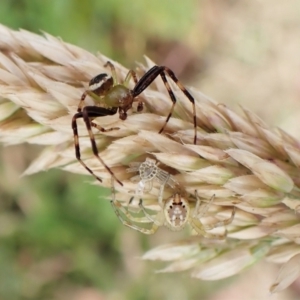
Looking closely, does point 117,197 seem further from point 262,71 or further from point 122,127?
point 262,71

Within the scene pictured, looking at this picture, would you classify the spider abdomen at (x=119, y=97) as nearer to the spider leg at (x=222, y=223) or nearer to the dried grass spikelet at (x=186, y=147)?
the dried grass spikelet at (x=186, y=147)

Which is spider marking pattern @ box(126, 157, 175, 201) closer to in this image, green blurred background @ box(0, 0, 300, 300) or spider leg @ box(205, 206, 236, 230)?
spider leg @ box(205, 206, 236, 230)

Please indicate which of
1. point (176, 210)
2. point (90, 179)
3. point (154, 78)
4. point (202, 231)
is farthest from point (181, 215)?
point (90, 179)

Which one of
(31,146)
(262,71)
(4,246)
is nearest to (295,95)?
(262,71)

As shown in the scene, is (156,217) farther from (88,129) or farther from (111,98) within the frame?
(111,98)

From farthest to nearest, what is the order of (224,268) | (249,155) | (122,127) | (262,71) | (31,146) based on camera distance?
(262,71)
(31,146)
(224,268)
(122,127)
(249,155)
